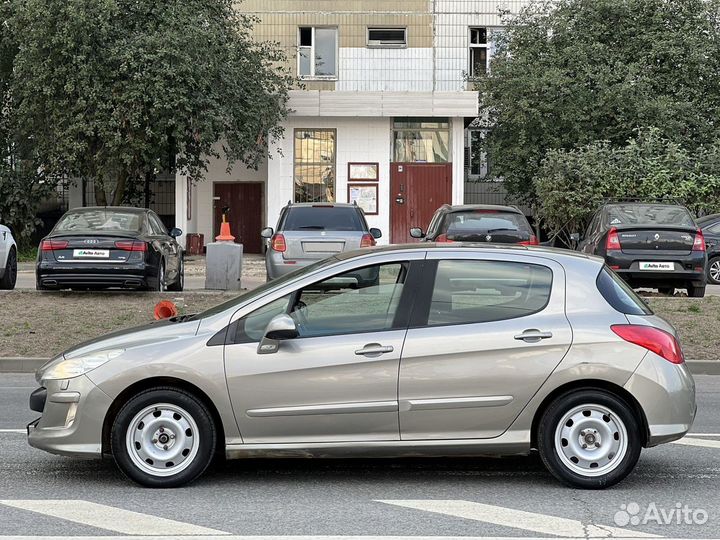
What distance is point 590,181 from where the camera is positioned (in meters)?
26.4

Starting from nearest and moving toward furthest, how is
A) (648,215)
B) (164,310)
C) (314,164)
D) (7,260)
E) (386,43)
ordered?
(164,310) < (7,260) < (648,215) < (314,164) < (386,43)

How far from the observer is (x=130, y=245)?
1644 centimetres

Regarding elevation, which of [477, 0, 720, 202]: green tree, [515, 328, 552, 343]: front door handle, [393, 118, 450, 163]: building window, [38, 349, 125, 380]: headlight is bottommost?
[38, 349, 125, 380]: headlight

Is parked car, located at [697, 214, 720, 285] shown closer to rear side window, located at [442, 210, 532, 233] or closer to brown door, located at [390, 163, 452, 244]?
rear side window, located at [442, 210, 532, 233]

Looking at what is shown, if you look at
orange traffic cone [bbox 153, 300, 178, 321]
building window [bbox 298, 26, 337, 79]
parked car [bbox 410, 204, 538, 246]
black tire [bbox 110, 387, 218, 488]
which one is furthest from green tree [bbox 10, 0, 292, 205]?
black tire [bbox 110, 387, 218, 488]

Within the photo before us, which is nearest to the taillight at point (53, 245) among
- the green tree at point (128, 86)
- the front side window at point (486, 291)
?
the front side window at point (486, 291)

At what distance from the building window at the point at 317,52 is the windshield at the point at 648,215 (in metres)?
15.6

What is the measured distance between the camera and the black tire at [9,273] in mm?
18656

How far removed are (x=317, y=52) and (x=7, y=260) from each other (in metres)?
16.5

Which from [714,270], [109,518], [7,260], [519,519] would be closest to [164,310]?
[109,518]

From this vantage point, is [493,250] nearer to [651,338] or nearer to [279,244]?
[651,338]

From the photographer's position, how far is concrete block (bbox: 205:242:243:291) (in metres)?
18.3

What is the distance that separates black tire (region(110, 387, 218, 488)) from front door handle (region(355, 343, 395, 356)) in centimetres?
100

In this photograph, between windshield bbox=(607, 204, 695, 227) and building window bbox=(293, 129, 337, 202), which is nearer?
windshield bbox=(607, 204, 695, 227)
